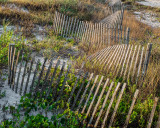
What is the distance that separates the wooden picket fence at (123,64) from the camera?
13.2ft

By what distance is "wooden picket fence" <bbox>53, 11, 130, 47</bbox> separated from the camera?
627 cm

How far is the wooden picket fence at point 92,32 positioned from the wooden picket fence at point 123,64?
3.95 ft

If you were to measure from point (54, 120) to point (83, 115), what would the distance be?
1.62 feet

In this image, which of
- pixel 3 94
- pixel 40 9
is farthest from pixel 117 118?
pixel 40 9

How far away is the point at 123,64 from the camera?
4152 mm

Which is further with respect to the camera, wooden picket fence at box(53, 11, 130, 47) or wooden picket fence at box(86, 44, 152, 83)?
wooden picket fence at box(53, 11, 130, 47)

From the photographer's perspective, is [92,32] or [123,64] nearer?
[123,64]

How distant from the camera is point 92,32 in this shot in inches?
261

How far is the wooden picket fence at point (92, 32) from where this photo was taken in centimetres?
627

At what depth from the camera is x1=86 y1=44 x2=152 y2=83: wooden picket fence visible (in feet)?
13.2

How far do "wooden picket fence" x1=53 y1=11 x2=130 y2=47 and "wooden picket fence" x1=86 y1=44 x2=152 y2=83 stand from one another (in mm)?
1205

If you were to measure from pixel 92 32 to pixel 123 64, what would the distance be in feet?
9.29

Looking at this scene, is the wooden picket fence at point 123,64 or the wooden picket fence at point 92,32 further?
the wooden picket fence at point 92,32

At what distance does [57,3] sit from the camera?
1006cm
